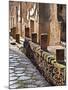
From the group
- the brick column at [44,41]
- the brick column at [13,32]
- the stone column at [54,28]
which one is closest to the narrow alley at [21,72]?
the brick column at [13,32]

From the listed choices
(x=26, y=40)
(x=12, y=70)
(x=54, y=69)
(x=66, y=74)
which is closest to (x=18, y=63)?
(x=12, y=70)

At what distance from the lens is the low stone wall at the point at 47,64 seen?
2480 mm

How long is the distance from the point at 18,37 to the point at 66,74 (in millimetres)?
714

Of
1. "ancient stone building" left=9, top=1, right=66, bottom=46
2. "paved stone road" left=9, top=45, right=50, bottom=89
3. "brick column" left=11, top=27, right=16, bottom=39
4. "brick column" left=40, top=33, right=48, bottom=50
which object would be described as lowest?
"paved stone road" left=9, top=45, right=50, bottom=89

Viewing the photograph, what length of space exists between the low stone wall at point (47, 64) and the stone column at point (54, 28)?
0.16 metres

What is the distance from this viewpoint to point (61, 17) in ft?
8.41

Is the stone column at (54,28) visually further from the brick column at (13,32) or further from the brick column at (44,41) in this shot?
the brick column at (13,32)

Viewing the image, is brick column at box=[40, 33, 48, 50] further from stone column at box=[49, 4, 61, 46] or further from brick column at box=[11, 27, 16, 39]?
brick column at box=[11, 27, 16, 39]

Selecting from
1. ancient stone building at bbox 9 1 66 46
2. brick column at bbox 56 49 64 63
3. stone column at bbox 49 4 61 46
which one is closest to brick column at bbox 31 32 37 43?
ancient stone building at bbox 9 1 66 46

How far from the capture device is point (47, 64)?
2527mm

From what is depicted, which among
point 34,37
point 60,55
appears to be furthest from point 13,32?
point 60,55

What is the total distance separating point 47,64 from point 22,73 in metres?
0.31

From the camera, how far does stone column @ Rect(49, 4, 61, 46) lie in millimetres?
2521

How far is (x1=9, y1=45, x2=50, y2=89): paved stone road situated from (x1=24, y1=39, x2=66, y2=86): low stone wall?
6 cm
